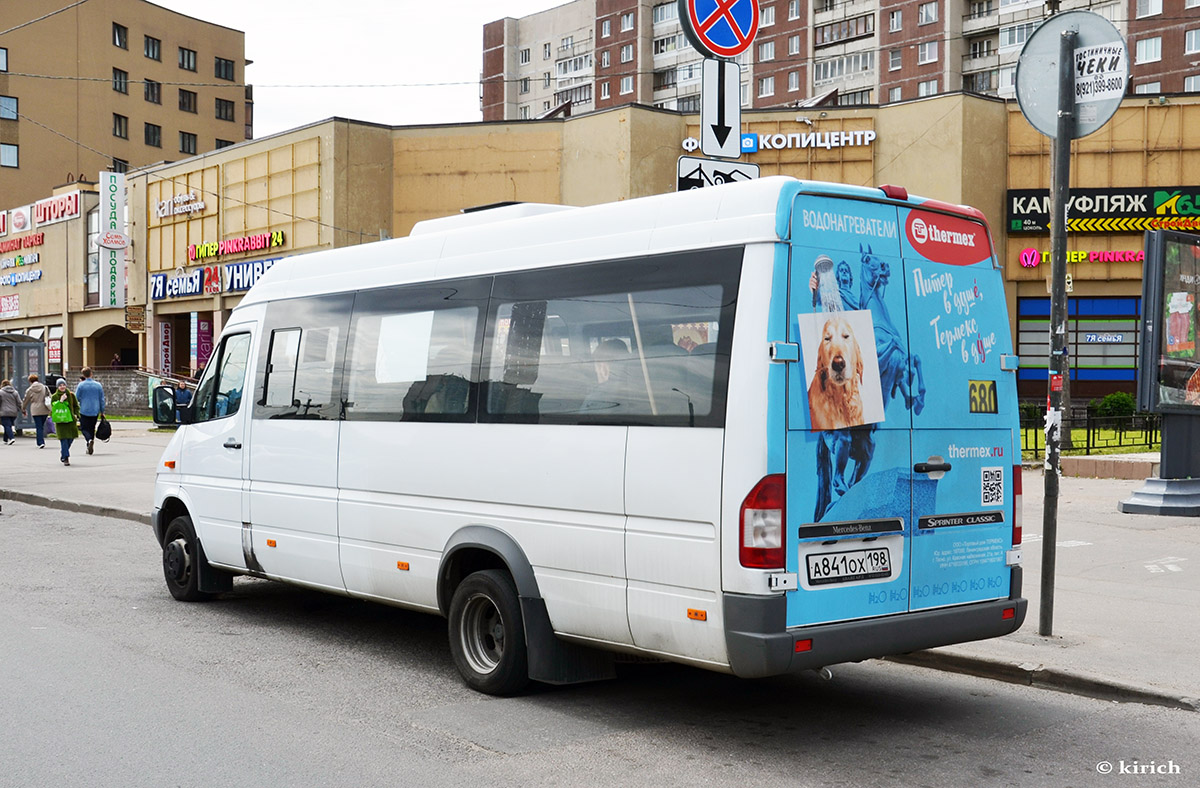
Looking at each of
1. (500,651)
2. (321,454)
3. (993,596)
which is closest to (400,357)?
(321,454)

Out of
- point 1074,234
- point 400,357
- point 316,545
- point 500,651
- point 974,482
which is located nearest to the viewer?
point 974,482

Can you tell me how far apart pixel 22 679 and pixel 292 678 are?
1432mm

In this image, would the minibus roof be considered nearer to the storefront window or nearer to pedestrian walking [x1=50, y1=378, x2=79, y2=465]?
pedestrian walking [x1=50, y1=378, x2=79, y2=465]

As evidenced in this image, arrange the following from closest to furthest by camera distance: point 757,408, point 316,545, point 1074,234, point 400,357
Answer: point 757,408
point 400,357
point 316,545
point 1074,234

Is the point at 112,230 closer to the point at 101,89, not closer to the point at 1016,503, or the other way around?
the point at 101,89

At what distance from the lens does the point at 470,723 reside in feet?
18.8

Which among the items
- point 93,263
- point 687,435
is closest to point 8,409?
point 93,263

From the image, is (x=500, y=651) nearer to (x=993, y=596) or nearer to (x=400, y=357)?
(x=400, y=357)

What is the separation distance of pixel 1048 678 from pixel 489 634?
309 centimetres

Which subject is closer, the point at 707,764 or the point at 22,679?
the point at 707,764

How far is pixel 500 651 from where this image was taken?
6293 mm

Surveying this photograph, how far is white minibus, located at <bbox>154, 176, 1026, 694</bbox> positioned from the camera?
201 inches

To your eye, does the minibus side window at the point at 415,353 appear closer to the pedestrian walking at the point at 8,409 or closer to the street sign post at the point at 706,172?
the street sign post at the point at 706,172

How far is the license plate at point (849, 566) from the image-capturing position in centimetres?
515
